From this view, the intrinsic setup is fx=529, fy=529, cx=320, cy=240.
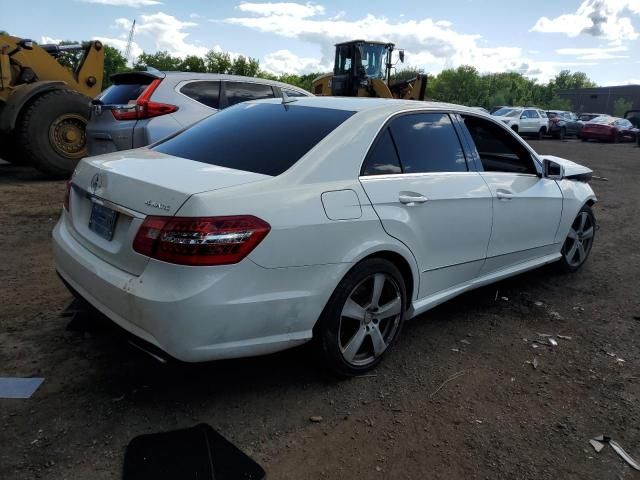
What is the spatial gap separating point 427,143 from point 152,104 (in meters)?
4.19

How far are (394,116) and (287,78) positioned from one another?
61.7m

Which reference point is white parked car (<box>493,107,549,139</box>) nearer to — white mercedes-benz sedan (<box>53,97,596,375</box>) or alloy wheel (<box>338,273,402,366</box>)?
white mercedes-benz sedan (<box>53,97,596,375</box>)

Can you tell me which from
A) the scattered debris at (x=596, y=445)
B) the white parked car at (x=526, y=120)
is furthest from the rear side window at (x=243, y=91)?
the white parked car at (x=526, y=120)

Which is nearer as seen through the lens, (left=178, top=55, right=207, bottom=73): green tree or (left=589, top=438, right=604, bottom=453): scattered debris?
(left=589, top=438, right=604, bottom=453): scattered debris

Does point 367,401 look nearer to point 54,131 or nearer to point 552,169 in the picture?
point 552,169

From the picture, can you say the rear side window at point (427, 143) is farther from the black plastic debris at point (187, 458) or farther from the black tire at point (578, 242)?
the black tire at point (578, 242)

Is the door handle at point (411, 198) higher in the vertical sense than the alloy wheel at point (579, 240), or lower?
higher

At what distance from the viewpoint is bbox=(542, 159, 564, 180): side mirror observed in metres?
4.49

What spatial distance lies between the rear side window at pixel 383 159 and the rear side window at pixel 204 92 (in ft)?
14.2

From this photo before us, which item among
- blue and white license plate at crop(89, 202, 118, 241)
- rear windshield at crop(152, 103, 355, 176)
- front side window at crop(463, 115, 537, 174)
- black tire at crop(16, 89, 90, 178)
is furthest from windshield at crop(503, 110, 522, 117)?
blue and white license plate at crop(89, 202, 118, 241)

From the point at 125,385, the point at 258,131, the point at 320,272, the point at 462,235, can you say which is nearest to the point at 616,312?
the point at 462,235

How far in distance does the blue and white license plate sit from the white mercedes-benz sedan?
0.04 ft

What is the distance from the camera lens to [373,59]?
57.8 feet

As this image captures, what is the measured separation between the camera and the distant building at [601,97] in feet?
244
